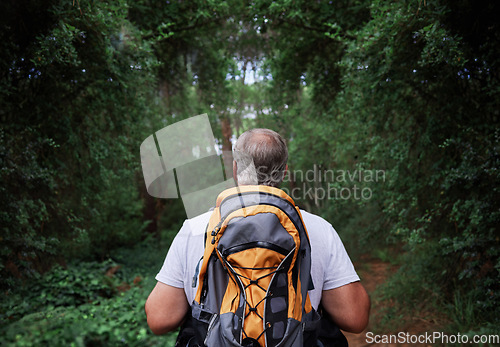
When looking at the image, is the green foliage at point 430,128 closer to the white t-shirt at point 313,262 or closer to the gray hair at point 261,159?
the white t-shirt at point 313,262

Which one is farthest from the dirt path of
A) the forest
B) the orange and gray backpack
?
the orange and gray backpack

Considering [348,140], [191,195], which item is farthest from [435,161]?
[191,195]

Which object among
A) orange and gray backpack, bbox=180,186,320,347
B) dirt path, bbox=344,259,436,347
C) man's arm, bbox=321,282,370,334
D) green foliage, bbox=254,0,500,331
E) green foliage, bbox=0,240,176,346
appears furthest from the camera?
dirt path, bbox=344,259,436,347

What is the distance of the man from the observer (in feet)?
5.75

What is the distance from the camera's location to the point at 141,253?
1120 centimetres

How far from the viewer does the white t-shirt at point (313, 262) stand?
1.76m

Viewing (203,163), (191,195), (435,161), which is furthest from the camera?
(203,163)

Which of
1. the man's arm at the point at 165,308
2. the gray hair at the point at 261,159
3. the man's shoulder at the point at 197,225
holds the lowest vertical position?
the man's arm at the point at 165,308

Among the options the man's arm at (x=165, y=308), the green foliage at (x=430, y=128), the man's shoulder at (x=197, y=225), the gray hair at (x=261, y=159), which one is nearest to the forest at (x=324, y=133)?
the green foliage at (x=430, y=128)

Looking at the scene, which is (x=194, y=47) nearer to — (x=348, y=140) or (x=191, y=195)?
(x=348, y=140)

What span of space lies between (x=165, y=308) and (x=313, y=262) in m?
0.74

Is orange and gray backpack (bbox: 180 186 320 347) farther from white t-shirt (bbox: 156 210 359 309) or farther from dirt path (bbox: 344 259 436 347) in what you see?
dirt path (bbox: 344 259 436 347)

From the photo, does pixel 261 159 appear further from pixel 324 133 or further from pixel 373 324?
pixel 324 133

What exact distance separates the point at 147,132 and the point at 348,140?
3816mm
